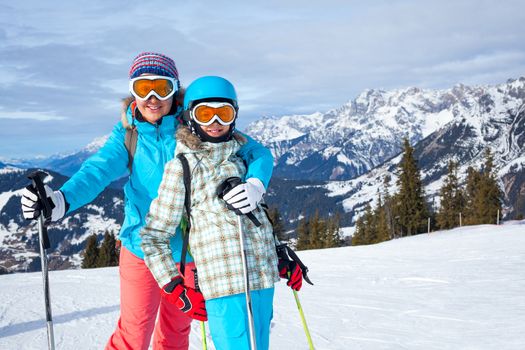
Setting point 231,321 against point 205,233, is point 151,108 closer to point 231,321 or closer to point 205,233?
point 205,233

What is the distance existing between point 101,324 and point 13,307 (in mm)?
1883

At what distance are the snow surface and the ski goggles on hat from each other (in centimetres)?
299

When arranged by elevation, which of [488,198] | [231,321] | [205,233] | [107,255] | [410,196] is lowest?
[107,255]

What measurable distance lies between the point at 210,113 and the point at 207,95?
0.36 ft

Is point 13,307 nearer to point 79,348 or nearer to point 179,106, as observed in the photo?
point 79,348

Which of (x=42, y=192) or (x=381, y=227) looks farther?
(x=381, y=227)

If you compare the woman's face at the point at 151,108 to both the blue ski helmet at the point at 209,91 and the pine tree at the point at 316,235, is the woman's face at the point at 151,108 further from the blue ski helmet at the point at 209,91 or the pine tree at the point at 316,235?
the pine tree at the point at 316,235

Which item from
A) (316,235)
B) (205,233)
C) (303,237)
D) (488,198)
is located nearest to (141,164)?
(205,233)

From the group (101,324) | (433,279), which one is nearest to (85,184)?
(101,324)

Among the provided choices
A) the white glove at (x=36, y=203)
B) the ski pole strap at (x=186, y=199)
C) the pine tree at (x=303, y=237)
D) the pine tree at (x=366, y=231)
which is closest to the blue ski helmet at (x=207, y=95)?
the ski pole strap at (x=186, y=199)

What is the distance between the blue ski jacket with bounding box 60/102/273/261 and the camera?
283 cm

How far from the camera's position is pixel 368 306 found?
638 cm

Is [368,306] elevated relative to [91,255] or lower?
elevated

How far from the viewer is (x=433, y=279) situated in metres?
8.04
